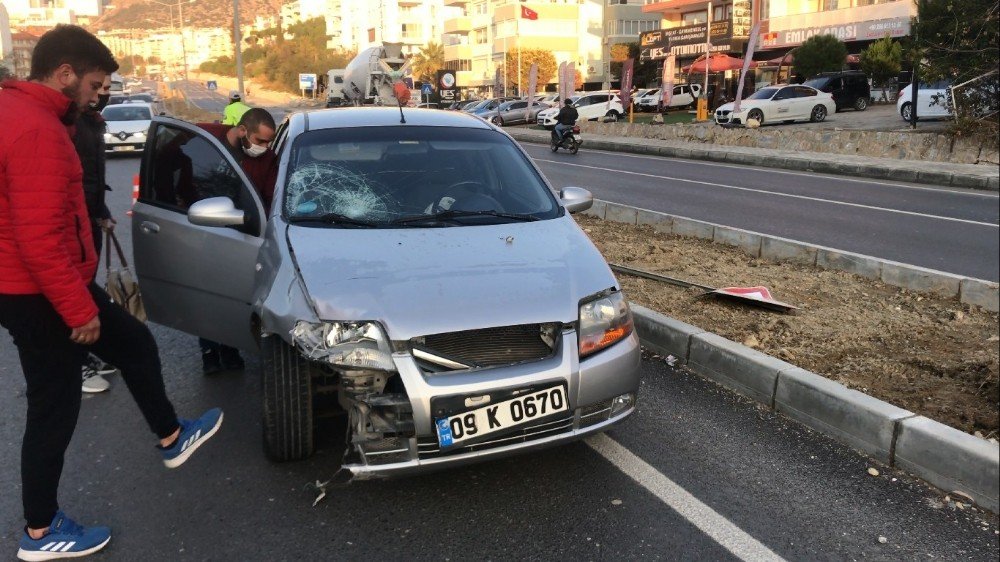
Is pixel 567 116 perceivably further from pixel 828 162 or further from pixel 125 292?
pixel 125 292

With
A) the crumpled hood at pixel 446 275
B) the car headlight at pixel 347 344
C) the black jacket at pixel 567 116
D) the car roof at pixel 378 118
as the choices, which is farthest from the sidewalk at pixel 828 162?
the car headlight at pixel 347 344

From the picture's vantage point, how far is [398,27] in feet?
377

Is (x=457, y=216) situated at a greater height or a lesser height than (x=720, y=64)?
lesser

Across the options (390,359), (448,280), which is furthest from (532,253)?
(390,359)

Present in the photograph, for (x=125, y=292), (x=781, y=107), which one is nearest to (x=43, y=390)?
(x=125, y=292)

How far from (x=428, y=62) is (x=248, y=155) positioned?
94686mm

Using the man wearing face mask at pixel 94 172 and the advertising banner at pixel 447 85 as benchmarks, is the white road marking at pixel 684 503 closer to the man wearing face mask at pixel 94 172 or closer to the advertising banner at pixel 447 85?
the man wearing face mask at pixel 94 172

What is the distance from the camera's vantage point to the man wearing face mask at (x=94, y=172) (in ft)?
14.3

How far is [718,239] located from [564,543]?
611 cm

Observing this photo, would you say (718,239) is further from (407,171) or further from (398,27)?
(398,27)

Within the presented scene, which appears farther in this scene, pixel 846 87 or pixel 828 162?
pixel 846 87

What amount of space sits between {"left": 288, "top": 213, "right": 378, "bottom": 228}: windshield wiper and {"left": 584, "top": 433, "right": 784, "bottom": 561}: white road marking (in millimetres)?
1556

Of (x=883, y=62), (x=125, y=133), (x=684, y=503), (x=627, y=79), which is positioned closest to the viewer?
(x=684, y=503)

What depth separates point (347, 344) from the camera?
10.2 feet
